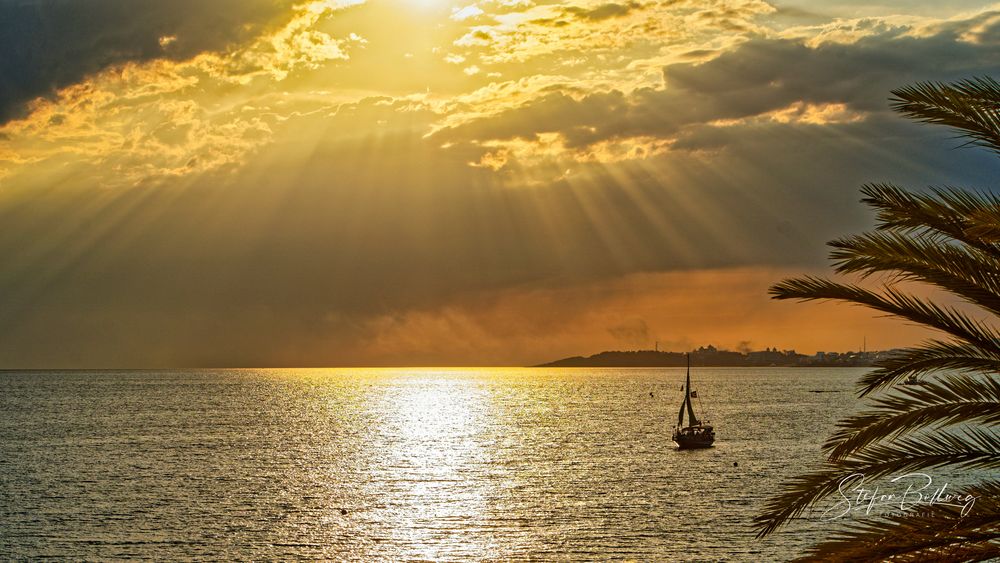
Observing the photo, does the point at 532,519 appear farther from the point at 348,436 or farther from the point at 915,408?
the point at 348,436

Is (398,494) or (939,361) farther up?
(939,361)

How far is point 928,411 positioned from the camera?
13.1 m

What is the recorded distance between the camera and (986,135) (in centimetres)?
1236

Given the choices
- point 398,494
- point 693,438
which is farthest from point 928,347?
point 693,438

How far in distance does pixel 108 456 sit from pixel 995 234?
372 feet

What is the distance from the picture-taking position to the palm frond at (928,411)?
12.9m

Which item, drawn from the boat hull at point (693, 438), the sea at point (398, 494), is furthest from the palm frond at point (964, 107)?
the boat hull at point (693, 438)

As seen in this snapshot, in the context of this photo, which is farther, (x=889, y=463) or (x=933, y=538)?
(x=889, y=463)

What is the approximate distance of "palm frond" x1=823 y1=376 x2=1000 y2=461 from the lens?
12914 millimetres

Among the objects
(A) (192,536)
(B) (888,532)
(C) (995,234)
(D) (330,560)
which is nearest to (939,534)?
(B) (888,532)

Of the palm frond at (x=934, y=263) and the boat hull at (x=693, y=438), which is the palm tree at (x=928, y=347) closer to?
the palm frond at (x=934, y=263)

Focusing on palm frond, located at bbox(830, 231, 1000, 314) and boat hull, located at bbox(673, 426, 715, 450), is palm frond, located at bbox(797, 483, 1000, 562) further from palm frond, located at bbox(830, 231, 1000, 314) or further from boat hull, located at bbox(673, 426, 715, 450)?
boat hull, located at bbox(673, 426, 715, 450)

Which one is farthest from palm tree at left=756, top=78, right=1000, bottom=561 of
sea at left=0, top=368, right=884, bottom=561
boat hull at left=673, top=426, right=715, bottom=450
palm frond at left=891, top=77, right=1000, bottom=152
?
boat hull at left=673, top=426, right=715, bottom=450

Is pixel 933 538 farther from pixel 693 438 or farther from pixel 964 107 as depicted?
pixel 693 438
